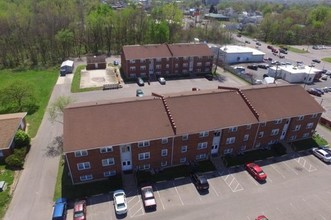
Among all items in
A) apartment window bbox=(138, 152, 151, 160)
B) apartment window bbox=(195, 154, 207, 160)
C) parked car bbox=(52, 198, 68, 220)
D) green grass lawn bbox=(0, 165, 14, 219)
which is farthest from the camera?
apartment window bbox=(195, 154, 207, 160)

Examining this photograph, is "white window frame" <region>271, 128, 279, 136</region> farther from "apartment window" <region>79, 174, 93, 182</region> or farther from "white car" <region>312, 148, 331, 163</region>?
"apartment window" <region>79, 174, 93, 182</region>

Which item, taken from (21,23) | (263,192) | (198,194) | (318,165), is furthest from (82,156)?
(21,23)

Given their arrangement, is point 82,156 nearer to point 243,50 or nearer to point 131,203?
point 131,203

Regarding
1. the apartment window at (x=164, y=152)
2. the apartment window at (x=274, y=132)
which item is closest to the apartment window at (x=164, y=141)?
the apartment window at (x=164, y=152)

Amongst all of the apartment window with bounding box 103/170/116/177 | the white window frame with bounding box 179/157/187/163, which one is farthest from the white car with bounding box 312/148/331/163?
the apartment window with bounding box 103/170/116/177

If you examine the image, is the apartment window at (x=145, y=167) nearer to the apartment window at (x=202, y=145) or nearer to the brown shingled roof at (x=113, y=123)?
the brown shingled roof at (x=113, y=123)

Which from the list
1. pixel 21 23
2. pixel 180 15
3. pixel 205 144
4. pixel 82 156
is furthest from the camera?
pixel 180 15
